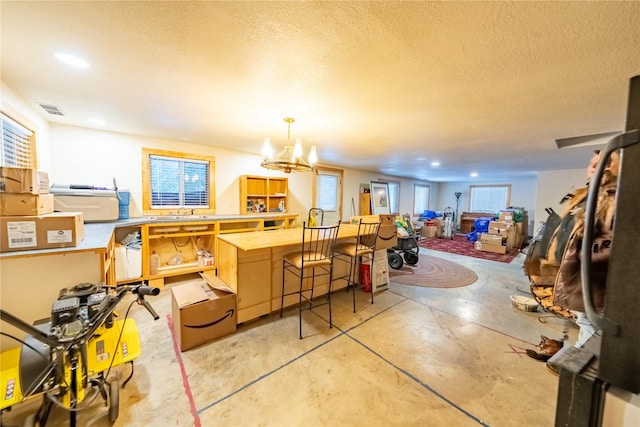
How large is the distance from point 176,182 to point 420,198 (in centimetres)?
925

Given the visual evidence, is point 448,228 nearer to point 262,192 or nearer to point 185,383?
point 262,192

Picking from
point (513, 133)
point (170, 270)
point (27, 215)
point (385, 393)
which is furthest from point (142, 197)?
point (513, 133)

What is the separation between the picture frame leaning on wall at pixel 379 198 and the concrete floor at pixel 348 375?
5.07 m

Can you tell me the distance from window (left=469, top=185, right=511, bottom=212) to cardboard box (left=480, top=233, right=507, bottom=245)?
3.93 meters

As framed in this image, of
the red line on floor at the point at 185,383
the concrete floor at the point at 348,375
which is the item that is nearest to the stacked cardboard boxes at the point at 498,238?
the concrete floor at the point at 348,375

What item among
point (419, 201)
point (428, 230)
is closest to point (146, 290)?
point (428, 230)

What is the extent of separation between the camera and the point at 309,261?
2.39 meters

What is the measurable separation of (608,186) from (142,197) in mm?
4865

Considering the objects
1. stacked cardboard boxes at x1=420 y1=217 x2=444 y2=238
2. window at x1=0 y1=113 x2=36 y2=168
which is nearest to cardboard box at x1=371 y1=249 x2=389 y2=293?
window at x1=0 y1=113 x2=36 y2=168

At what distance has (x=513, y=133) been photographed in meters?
3.17

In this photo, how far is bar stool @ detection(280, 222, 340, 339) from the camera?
7.88ft

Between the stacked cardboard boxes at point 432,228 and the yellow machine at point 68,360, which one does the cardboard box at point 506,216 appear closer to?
the stacked cardboard boxes at point 432,228

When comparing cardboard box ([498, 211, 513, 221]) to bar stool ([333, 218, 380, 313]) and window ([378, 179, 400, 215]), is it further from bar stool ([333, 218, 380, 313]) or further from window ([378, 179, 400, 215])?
bar stool ([333, 218, 380, 313])

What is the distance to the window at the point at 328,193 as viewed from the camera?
6.12m
